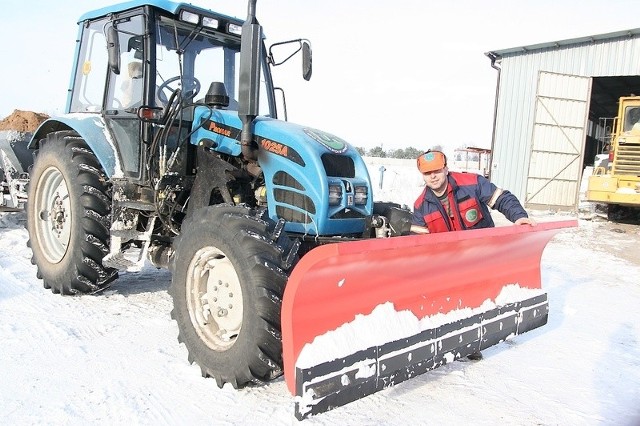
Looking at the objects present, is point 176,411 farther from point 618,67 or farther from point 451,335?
point 618,67

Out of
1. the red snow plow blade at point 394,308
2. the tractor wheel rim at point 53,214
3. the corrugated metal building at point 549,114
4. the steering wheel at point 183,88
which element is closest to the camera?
the red snow plow blade at point 394,308

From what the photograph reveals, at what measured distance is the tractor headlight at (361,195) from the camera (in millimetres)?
3677

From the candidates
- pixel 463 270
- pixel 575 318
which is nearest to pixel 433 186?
pixel 463 270

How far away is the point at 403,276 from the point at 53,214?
3.71 meters

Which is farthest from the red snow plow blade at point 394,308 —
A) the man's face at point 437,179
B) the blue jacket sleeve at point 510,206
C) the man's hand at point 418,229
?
the man's face at point 437,179

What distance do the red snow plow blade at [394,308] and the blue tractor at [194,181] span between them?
32cm

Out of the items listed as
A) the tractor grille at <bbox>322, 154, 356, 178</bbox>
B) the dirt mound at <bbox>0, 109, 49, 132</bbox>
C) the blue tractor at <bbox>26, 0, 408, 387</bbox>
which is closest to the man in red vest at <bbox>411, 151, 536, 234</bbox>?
the blue tractor at <bbox>26, 0, 408, 387</bbox>

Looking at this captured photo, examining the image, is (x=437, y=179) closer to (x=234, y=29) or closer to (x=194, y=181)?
(x=194, y=181)

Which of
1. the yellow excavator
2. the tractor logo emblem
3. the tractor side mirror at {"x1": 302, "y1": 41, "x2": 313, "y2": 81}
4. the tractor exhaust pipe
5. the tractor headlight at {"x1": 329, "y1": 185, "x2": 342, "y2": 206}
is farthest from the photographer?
the yellow excavator

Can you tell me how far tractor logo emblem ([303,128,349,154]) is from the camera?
361 centimetres

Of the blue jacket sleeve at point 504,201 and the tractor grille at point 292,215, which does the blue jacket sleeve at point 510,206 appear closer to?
the blue jacket sleeve at point 504,201

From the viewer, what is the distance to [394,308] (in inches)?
112

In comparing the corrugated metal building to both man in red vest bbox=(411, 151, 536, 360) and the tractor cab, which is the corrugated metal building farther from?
the tractor cab

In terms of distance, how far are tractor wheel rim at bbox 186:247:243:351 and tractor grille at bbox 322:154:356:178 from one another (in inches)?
37.0
